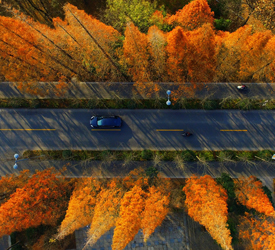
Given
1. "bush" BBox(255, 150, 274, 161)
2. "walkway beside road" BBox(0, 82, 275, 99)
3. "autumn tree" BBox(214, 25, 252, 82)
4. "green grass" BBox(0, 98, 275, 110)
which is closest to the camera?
"autumn tree" BBox(214, 25, 252, 82)

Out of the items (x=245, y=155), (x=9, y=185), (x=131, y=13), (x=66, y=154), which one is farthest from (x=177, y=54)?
(x=9, y=185)

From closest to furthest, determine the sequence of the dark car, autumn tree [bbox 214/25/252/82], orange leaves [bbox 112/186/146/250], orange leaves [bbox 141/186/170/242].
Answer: orange leaves [bbox 112/186/146/250] < orange leaves [bbox 141/186/170/242] < autumn tree [bbox 214/25/252/82] < the dark car

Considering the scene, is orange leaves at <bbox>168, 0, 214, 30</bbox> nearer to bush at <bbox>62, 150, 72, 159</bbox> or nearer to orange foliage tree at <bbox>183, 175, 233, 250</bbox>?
orange foliage tree at <bbox>183, 175, 233, 250</bbox>

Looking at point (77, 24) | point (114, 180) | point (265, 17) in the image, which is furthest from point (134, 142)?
point (265, 17)

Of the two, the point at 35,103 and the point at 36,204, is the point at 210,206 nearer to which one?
the point at 36,204

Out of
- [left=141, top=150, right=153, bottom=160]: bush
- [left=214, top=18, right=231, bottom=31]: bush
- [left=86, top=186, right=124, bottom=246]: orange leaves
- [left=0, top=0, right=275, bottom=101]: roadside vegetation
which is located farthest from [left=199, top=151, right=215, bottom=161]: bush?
[left=214, top=18, right=231, bottom=31]: bush

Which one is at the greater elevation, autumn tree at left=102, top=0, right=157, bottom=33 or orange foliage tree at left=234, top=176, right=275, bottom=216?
autumn tree at left=102, top=0, right=157, bottom=33

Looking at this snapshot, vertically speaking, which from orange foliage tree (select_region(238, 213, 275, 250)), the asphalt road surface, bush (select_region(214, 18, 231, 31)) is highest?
bush (select_region(214, 18, 231, 31))
